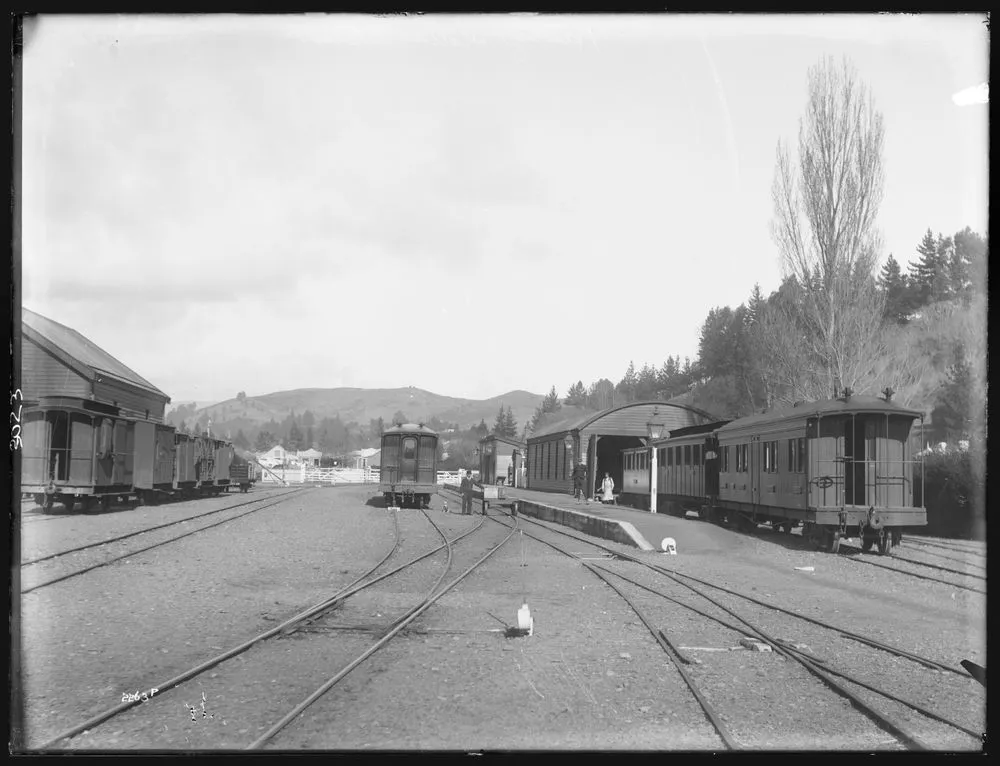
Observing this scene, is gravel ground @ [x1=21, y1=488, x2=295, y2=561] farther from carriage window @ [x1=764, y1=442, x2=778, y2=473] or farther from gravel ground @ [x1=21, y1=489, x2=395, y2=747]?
carriage window @ [x1=764, y1=442, x2=778, y2=473]

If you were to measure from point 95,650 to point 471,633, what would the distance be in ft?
12.2

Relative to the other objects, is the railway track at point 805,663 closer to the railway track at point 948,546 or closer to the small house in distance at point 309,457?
the railway track at point 948,546

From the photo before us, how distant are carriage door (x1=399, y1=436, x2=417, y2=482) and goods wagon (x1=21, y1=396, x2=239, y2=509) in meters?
8.61

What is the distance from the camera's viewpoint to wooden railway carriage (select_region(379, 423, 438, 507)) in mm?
31328

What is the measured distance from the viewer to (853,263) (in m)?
28.5

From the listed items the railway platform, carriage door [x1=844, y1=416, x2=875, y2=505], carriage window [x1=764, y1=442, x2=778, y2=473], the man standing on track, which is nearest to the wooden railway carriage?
the man standing on track

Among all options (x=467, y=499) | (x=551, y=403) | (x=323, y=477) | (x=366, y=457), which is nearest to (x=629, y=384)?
(x=551, y=403)

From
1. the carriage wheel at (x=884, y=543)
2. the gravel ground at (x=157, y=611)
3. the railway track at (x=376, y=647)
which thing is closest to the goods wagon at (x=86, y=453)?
the gravel ground at (x=157, y=611)

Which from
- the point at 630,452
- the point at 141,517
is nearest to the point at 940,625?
the point at 141,517

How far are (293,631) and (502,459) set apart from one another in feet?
212

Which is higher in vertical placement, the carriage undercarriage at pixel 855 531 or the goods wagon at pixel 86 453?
the goods wagon at pixel 86 453

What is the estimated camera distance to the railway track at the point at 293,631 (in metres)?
5.34

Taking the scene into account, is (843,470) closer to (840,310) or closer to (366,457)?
(840,310)

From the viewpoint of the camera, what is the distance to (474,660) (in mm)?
7641
